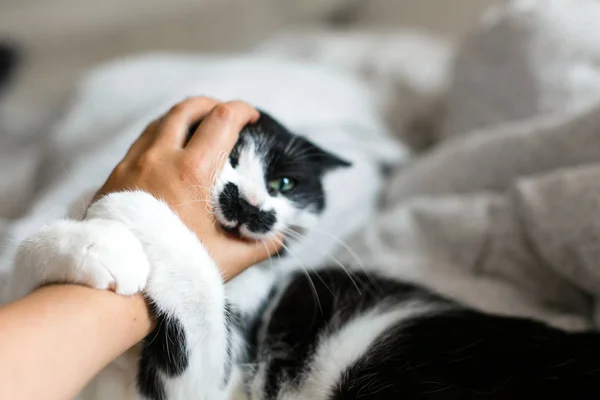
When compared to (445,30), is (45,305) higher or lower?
lower

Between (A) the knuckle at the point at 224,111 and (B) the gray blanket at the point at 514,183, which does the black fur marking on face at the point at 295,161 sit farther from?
(B) the gray blanket at the point at 514,183

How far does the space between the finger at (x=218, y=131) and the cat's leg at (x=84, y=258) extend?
144 mm

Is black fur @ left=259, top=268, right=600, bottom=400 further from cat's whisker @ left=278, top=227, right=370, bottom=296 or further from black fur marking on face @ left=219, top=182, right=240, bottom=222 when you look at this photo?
black fur marking on face @ left=219, top=182, right=240, bottom=222

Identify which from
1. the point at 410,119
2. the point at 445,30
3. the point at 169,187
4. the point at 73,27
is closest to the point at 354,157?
the point at 410,119

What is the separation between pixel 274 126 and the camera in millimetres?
784

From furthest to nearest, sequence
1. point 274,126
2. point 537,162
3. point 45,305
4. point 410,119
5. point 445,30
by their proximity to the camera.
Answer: point 445,30 → point 410,119 → point 537,162 → point 274,126 → point 45,305

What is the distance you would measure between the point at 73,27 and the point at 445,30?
1.18 metres

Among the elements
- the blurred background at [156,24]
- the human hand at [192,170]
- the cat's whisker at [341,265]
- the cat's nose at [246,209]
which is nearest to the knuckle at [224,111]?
the human hand at [192,170]

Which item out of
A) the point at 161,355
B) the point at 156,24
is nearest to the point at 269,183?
the point at 161,355

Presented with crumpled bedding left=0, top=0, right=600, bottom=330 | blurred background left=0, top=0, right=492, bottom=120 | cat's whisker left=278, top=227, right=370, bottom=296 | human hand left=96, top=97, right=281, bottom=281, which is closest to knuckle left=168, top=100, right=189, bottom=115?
human hand left=96, top=97, right=281, bottom=281

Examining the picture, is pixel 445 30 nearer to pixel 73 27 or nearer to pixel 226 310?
pixel 73 27

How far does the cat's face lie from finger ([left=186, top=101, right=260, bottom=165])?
0.06 ft

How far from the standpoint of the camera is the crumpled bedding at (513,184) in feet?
2.73

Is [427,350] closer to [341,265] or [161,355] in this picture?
[341,265]
